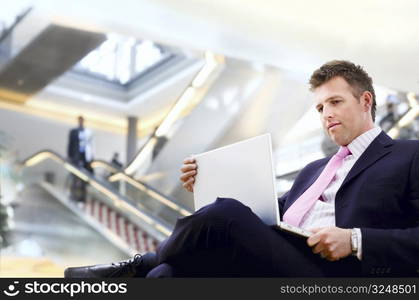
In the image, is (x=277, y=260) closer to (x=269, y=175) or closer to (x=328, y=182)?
(x=269, y=175)

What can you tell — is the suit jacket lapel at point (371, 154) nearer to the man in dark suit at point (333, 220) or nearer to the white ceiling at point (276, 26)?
the man in dark suit at point (333, 220)

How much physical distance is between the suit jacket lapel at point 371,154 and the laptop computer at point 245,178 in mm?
280

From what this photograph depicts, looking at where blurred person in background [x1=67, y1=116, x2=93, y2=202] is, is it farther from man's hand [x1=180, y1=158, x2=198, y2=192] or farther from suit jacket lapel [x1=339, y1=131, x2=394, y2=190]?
suit jacket lapel [x1=339, y1=131, x2=394, y2=190]

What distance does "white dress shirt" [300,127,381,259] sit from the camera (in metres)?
1.73

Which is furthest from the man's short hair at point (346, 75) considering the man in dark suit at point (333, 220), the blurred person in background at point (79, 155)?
the blurred person in background at point (79, 155)

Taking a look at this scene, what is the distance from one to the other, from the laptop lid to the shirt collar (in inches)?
16.4

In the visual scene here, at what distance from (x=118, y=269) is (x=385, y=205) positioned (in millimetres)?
825

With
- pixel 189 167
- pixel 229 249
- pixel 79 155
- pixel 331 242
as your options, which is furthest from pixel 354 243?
pixel 79 155

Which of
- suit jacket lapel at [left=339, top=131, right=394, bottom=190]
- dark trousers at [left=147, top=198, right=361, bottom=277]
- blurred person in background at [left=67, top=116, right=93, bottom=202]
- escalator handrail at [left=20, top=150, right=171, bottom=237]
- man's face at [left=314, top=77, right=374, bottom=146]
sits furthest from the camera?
blurred person in background at [left=67, top=116, right=93, bottom=202]

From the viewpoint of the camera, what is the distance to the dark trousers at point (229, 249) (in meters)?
1.40

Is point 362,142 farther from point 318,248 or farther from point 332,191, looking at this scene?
point 318,248

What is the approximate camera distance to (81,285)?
1.36 m

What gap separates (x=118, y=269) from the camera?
1.57 m

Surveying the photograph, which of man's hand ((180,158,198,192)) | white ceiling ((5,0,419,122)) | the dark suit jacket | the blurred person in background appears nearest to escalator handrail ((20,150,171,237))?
the blurred person in background
